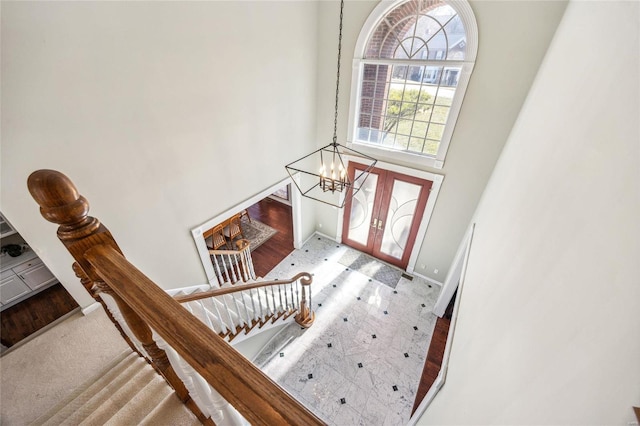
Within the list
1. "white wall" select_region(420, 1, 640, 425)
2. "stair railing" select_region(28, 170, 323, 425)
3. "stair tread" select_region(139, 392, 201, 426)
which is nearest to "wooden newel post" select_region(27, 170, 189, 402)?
"stair railing" select_region(28, 170, 323, 425)

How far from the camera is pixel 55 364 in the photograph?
6.81 feet

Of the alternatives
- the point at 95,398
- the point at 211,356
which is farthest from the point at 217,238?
the point at 211,356

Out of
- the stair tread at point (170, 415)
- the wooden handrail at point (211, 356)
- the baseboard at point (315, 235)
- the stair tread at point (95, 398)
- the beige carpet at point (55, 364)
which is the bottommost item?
the baseboard at point (315, 235)

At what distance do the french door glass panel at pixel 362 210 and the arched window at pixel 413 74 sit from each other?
83cm

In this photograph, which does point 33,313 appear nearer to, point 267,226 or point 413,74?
point 267,226

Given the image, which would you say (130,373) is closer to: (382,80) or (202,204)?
(202,204)

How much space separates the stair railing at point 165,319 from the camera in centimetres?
46

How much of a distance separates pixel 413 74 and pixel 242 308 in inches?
162

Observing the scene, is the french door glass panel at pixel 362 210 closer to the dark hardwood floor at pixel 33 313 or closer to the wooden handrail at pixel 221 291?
→ the wooden handrail at pixel 221 291

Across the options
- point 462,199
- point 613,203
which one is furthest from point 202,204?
point 462,199

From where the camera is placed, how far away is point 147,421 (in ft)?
3.57

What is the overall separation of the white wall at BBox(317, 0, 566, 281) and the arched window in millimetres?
142

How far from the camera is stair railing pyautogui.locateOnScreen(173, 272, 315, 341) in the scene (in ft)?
Answer: 7.97

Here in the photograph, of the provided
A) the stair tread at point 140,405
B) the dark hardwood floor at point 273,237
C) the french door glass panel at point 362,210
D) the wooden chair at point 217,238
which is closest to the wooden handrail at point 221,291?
the stair tread at point 140,405
